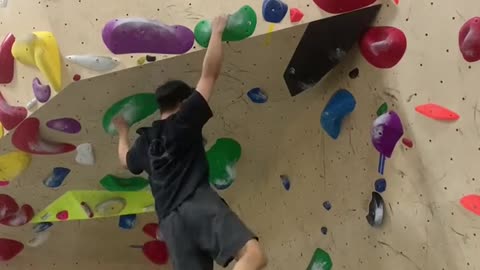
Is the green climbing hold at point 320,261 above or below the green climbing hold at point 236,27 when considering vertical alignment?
below

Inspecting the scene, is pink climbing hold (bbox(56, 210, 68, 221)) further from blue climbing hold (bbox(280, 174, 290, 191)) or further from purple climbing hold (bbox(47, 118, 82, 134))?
blue climbing hold (bbox(280, 174, 290, 191))

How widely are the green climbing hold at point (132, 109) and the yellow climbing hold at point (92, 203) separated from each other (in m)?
0.48

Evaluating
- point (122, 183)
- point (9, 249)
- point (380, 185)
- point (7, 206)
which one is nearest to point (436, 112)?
point (380, 185)

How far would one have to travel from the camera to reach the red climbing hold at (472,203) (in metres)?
1.50

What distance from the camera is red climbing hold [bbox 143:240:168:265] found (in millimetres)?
2799

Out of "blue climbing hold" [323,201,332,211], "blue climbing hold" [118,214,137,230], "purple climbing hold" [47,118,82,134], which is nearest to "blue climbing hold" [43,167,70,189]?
"purple climbing hold" [47,118,82,134]

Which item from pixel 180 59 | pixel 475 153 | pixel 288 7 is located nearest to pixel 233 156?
pixel 180 59

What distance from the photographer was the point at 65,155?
7.22 feet

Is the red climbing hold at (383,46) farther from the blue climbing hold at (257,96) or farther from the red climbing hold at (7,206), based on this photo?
the red climbing hold at (7,206)

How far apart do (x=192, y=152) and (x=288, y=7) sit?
0.43 m

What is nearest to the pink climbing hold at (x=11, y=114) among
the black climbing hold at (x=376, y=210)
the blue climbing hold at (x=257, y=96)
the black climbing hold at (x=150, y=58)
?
the black climbing hold at (x=150, y=58)

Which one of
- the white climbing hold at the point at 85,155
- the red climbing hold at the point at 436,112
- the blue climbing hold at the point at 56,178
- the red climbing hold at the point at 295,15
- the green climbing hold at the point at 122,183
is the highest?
the red climbing hold at the point at 295,15

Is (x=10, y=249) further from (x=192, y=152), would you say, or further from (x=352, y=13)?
(x=352, y=13)

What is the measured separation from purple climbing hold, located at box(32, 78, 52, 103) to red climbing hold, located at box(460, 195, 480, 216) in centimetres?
108
